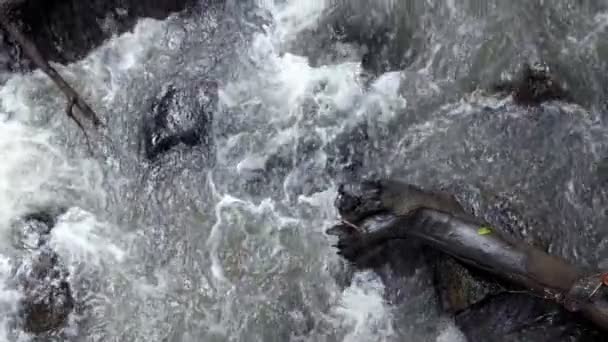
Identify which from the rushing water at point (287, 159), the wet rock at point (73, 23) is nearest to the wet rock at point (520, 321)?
the rushing water at point (287, 159)

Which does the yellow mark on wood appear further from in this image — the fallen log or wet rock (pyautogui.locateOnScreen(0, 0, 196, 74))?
wet rock (pyautogui.locateOnScreen(0, 0, 196, 74))

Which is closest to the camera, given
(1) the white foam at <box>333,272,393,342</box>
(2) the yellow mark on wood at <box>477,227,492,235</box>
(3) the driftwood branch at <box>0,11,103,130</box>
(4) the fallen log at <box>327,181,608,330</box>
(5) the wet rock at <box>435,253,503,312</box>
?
(4) the fallen log at <box>327,181,608,330</box>

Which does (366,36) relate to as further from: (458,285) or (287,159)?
(458,285)

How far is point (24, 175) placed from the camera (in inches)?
319

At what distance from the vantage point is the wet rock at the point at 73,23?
825 cm

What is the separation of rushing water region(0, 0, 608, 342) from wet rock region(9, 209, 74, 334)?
0.14m

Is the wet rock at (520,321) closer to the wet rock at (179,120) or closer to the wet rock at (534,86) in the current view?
the wet rock at (534,86)

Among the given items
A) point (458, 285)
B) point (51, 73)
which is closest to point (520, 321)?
point (458, 285)

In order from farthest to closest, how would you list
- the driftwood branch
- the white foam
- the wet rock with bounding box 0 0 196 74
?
the wet rock with bounding box 0 0 196 74, the driftwood branch, the white foam

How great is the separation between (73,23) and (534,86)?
5824 millimetres

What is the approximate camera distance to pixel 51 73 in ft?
26.4

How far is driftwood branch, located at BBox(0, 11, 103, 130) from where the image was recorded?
802 centimetres

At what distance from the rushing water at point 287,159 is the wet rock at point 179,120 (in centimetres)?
11

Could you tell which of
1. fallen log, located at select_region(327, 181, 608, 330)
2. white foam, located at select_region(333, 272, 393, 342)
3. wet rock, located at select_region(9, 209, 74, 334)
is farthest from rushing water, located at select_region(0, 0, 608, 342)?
fallen log, located at select_region(327, 181, 608, 330)
